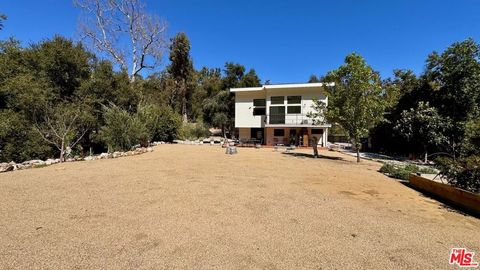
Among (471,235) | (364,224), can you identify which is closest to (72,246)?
(364,224)

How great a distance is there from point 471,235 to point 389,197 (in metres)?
2.35

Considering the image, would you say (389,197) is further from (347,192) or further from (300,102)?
(300,102)

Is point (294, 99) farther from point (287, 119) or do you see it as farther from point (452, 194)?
point (452, 194)

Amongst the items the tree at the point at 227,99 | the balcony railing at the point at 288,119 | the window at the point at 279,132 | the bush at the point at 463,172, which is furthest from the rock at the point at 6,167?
the tree at the point at 227,99

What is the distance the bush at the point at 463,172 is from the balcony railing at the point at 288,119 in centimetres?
1648

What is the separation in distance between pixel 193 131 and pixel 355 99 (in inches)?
841

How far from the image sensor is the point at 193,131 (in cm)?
3127

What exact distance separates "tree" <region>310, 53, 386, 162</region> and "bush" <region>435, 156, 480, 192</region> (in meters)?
6.80

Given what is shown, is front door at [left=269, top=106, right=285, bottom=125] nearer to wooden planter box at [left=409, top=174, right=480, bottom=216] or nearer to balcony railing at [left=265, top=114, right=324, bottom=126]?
balcony railing at [left=265, top=114, right=324, bottom=126]

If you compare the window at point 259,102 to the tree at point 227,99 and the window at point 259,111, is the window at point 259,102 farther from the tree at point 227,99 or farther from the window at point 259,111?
the tree at point 227,99

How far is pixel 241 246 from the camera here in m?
3.37

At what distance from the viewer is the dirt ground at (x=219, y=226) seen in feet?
9.92

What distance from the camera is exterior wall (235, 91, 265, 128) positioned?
2592cm

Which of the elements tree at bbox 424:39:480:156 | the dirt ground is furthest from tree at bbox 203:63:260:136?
the dirt ground
